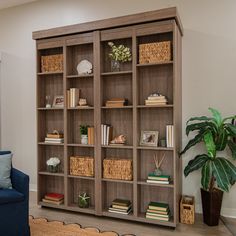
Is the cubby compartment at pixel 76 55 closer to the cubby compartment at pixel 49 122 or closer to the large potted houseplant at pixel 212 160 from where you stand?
the cubby compartment at pixel 49 122

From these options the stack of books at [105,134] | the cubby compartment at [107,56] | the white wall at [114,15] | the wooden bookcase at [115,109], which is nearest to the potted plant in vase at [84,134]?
the wooden bookcase at [115,109]

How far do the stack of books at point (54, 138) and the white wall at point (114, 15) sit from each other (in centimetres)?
85

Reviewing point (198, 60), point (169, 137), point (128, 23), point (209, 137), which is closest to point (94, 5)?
point (128, 23)

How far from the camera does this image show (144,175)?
305 centimetres

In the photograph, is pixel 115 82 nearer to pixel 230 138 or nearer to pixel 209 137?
pixel 209 137

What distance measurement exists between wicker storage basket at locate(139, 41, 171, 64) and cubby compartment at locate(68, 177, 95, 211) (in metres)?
1.79

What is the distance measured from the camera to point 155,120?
3027 millimetres

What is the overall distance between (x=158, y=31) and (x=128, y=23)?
379 mm

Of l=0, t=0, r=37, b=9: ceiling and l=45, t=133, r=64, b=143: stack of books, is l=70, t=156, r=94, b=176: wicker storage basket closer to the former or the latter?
l=45, t=133, r=64, b=143: stack of books

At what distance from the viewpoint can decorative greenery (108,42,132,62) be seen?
299 centimetres

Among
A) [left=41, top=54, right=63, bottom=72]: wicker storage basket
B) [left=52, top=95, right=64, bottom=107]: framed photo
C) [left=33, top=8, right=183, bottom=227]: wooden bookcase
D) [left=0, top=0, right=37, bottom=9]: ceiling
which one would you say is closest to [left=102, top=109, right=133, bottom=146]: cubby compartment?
[left=33, top=8, right=183, bottom=227]: wooden bookcase

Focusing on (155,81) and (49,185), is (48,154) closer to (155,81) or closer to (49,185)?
(49,185)

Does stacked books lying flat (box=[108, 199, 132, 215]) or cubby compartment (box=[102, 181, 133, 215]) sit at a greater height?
cubby compartment (box=[102, 181, 133, 215])

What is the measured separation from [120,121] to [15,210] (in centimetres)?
160
